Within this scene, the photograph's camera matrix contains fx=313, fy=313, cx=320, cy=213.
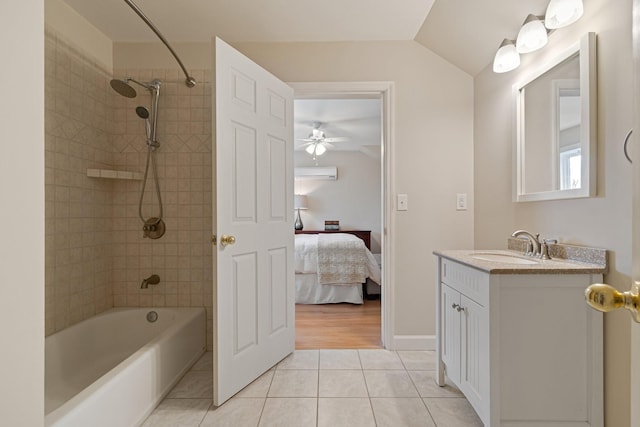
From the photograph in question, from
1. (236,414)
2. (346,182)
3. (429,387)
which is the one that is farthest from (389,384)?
(346,182)

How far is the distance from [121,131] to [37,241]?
6.70 feet

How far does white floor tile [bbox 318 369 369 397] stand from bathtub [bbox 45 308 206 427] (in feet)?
2.97

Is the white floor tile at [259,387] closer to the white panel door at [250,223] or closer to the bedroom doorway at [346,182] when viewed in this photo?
the white panel door at [250,223]

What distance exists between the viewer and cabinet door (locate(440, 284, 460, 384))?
1.62 meters

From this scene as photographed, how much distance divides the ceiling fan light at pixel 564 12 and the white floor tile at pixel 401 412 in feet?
6.43

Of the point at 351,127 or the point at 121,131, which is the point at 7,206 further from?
the point at 351,127

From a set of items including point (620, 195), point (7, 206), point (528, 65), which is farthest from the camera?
point (528, 65)

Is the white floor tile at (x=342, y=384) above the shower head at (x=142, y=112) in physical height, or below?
below

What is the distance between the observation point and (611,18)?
126 cm

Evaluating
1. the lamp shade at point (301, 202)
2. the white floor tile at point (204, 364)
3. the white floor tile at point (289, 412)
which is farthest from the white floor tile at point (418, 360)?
the lamp shade at point (301, 202)

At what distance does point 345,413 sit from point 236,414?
1.86 feet

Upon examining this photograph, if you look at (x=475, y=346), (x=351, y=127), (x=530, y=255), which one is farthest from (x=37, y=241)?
(x=351, y=127)

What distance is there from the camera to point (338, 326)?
2.95 meters

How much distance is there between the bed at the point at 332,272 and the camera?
11.8ft
